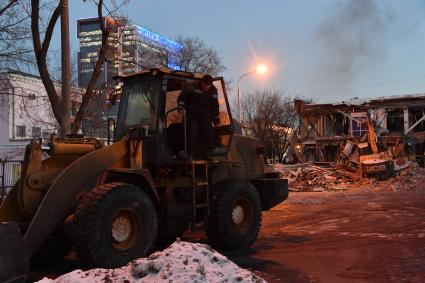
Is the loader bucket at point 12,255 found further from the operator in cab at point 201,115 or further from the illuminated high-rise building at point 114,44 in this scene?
the illuminated high-rise building at point 114,44

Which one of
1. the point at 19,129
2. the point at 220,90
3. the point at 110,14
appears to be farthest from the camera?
the point at 19,129

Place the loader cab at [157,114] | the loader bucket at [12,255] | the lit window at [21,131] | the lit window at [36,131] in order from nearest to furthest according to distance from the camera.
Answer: the loader bucket at [12,255] → the loader cab at [157,114] → the lit window at [36,131] → the lit window at [21,131]

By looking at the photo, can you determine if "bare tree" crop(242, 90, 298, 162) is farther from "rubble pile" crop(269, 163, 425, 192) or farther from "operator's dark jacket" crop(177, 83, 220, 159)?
"operator's dark jacket" crop(177, 83, 220, 159)

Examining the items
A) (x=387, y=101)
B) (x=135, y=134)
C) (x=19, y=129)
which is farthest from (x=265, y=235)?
(x=19, y=129)

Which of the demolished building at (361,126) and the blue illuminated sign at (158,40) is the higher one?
the blue illuminated sign at (158,40)

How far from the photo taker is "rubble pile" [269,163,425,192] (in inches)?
1070

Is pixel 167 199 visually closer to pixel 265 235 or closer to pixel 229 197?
pixel 229 197

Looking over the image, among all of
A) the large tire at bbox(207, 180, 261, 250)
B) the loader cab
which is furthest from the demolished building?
the loader cab

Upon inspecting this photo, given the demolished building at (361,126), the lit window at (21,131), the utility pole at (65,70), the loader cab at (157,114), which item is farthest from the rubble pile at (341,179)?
the lit window at (21,131)

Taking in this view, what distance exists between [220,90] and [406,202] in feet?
39.3

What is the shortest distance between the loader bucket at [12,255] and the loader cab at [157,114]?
8.70 feet

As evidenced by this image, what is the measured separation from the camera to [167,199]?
29.8 ft

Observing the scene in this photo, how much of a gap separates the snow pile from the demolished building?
2816 centimetres

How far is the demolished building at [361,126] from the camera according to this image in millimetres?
34344
